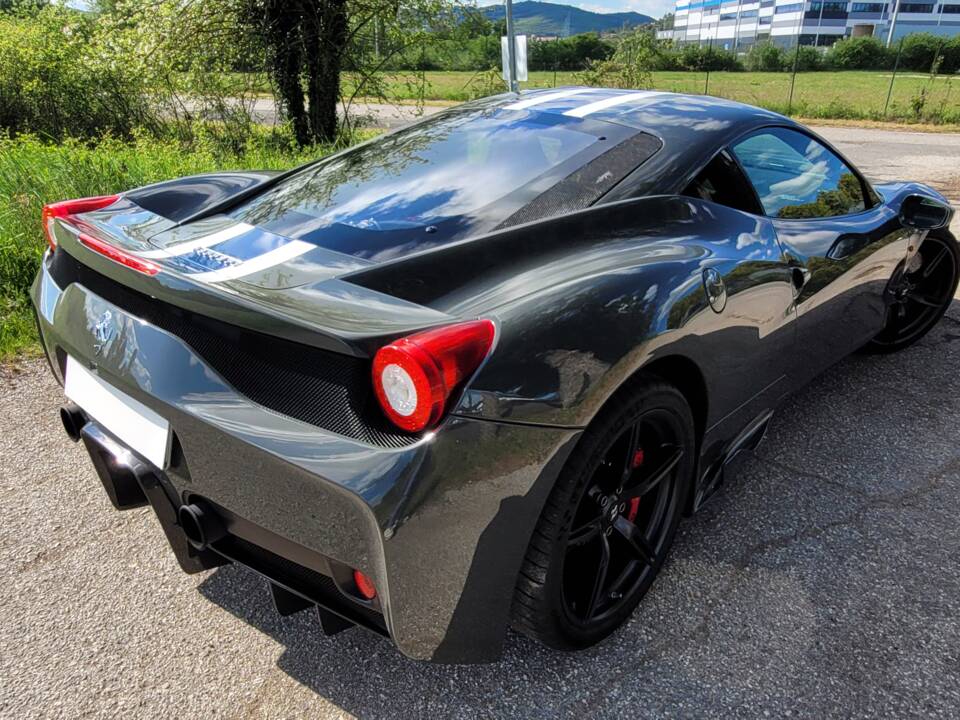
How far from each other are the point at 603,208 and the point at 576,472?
2.53ft

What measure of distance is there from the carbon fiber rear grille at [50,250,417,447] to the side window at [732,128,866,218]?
1620 mm

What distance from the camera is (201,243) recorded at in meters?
1.95

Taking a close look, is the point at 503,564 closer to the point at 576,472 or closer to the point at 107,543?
the point at 576,472

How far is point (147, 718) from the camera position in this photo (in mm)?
1751

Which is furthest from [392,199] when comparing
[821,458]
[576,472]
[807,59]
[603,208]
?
[807,59]

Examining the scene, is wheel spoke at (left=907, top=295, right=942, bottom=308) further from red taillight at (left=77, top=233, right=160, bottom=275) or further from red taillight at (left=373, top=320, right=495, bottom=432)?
red taillight at (left=77, top=233, right=160, bottom=275)

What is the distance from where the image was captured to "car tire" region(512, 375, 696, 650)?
5.47ft

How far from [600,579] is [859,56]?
50807 mm

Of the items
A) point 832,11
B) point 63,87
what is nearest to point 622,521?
point 63,87

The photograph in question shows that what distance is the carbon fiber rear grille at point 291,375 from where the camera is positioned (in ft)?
4.79

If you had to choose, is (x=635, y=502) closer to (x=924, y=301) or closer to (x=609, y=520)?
(x=609, y=520)

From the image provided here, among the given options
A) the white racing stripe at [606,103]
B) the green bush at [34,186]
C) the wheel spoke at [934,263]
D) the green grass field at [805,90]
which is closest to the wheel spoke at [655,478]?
the white racing stripe at [606,103]

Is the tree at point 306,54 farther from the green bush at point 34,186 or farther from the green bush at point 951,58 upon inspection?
the green bush at point 951,58

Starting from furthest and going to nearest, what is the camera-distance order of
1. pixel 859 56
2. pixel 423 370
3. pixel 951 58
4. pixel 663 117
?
pixel 859 56 → pixel 951 58 → pixel 663 117 → pixel 423 370
